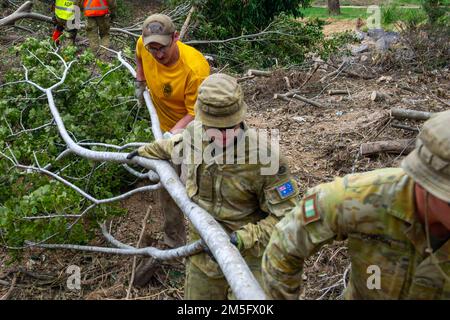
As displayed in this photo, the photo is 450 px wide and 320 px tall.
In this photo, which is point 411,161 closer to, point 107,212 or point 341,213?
point 341,213

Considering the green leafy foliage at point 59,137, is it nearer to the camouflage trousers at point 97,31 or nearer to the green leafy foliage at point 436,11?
the camouflage trousers at point 97,31

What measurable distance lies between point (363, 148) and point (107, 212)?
2.21 metres

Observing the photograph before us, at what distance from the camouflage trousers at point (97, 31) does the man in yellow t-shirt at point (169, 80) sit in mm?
4172

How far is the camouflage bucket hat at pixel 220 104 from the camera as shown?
9.52ft

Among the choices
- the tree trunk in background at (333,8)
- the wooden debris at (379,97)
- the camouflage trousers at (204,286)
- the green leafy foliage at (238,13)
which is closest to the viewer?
the camouflage trousers at (204,286)

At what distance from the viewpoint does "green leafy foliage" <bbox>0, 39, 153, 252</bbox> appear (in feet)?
14.5

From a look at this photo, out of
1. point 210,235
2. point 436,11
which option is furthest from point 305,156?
point 436,11

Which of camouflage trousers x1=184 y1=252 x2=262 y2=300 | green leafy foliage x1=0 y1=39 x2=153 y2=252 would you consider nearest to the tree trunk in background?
green leafy foliage x1=0 y1=39 x2=153 y2=252

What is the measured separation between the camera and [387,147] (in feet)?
17.1

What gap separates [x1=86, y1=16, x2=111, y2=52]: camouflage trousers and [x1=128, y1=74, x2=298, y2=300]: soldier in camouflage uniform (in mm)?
5717

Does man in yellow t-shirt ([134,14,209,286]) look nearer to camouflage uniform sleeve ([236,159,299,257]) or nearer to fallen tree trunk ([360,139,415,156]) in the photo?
camouflage uniform sleeve ([236,159,299,257])

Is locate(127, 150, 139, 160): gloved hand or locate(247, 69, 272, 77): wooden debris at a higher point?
locate(127, 150, 139, 160): gloved hand

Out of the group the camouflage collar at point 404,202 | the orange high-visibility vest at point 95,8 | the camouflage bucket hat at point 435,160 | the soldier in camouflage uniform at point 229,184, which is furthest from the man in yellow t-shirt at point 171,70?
the orange high-visibility vest at point 95,8
